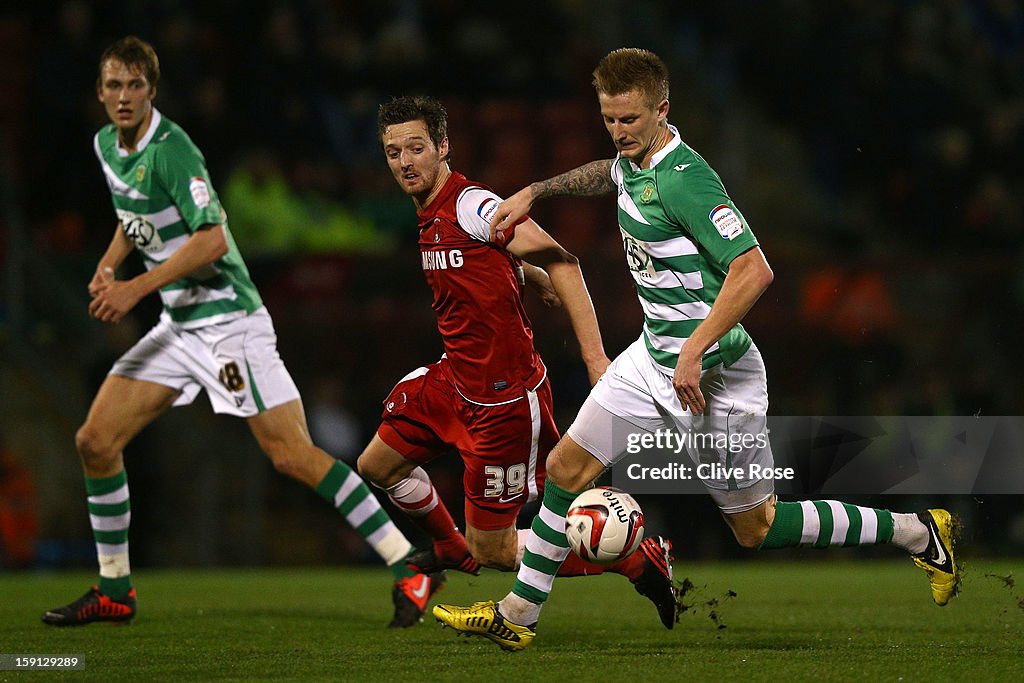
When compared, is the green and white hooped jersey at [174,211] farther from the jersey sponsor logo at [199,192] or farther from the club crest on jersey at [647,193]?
the club crest on jersey at [647,193]

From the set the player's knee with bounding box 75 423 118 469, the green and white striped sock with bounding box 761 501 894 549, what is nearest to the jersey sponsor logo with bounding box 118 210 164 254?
the player's knee with bounding box 75 423 118 469

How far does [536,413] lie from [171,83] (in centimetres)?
689

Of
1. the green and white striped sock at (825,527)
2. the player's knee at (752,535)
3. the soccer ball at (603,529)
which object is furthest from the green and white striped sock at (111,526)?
the green and white striped sock at (825,527)

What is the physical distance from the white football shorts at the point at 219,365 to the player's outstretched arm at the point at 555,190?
1.60 m

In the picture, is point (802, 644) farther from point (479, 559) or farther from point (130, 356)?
point (130, 356)

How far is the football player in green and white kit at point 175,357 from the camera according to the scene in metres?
6.48

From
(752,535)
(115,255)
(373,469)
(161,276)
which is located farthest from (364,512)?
(752,535)

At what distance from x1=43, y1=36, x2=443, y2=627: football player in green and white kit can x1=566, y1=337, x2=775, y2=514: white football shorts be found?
5.24ft

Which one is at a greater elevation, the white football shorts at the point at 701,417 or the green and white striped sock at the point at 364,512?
the white football shorts at the point at 701,417

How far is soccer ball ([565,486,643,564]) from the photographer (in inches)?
201

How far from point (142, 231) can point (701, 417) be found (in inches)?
113

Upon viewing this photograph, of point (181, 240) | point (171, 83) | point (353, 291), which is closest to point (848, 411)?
point (353, 291)

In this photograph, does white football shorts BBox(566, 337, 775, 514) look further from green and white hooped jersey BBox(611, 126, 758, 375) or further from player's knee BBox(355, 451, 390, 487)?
player's knee BBox(355, 451, 390, 487)

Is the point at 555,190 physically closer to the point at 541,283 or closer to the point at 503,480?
the point at 541,283
